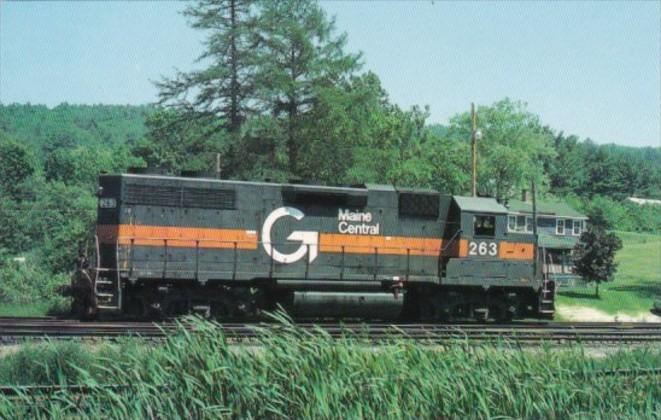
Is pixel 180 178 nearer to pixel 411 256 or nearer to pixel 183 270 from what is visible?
pixel 183 270

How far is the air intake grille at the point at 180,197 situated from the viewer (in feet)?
66.1

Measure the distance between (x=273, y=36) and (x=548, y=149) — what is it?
4623 centimetres

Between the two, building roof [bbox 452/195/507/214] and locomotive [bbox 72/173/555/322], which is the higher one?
building roof [bbox 452/195/507/214]

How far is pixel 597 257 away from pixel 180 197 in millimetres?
36773

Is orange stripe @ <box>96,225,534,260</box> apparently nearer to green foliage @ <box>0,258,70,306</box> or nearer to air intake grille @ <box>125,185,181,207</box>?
air intake grille @ <box>125,185,181,207</box>

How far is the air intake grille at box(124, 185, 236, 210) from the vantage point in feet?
66.1

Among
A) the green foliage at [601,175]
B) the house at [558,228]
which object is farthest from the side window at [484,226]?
the green foliage at [601,175]

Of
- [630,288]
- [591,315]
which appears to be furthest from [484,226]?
[630,288]

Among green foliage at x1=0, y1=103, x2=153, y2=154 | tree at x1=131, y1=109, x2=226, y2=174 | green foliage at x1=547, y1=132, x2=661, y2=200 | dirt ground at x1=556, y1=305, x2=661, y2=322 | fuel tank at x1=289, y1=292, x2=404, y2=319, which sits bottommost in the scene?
dirt ground at x1=556, y1=305, x2=661, y2=322

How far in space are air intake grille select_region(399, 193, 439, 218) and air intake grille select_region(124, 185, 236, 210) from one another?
450 cm

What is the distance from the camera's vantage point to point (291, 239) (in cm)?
2136

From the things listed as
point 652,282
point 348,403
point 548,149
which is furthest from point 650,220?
point 348,403

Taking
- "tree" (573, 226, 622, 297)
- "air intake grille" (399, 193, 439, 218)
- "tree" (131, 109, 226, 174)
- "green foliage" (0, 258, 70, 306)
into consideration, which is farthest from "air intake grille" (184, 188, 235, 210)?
"tree" (573, 226, 622, 297)

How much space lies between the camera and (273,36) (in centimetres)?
3338
